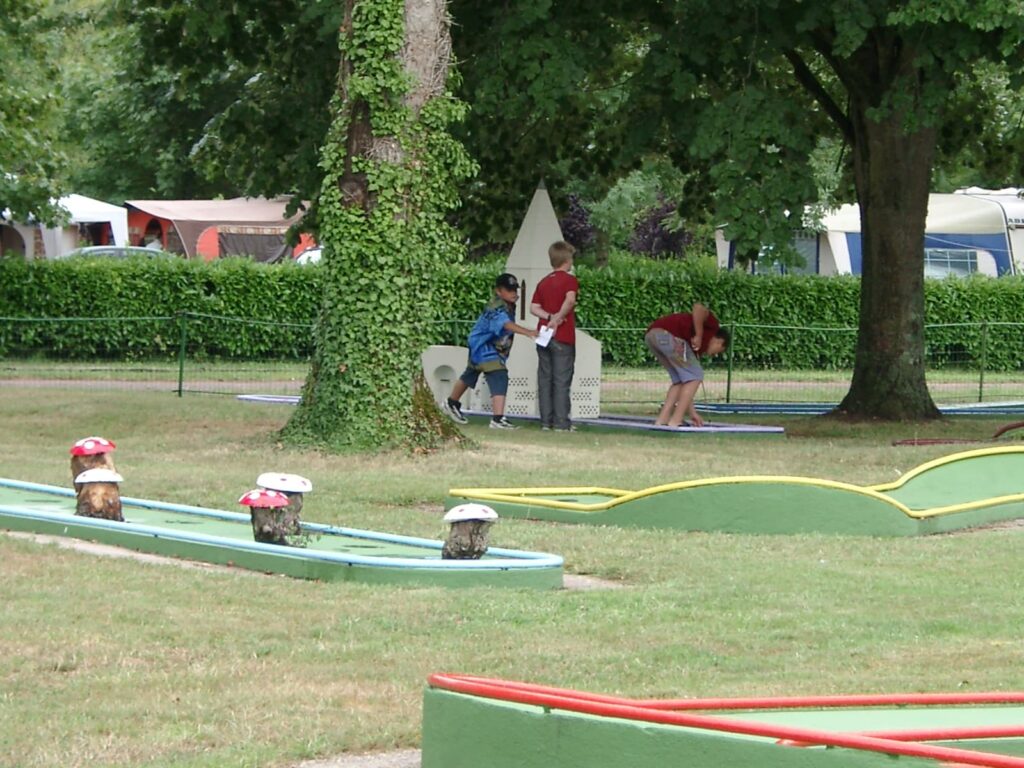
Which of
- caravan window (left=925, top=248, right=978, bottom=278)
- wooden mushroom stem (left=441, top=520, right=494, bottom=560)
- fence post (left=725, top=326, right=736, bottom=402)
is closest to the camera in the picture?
wooden mushroom stem (left=441, top=520, right=494, bottom=560)

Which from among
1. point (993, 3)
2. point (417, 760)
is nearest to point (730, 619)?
point (417, 760)

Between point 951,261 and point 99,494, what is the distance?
32493 millimetres

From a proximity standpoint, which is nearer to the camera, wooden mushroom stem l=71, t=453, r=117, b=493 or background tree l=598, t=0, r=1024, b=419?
wooden mushroom stem l=71, t=453, r=117, b=493

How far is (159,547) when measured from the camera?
969cm

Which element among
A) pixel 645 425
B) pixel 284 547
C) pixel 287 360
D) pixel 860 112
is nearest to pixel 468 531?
pixel 284 547

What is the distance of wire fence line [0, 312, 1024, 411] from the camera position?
996 inches

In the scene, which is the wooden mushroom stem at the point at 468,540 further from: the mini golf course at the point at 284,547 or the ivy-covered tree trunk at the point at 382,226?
the ivy-covered tree trunk at the point at 382,226

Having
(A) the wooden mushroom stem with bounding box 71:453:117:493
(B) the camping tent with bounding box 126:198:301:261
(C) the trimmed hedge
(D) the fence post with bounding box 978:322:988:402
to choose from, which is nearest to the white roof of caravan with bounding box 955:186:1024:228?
(C) the trimmed hedge

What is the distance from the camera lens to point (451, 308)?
28.7m

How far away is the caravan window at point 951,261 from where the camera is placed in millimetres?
39906

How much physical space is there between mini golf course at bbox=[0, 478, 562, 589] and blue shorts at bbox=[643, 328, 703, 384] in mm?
7840

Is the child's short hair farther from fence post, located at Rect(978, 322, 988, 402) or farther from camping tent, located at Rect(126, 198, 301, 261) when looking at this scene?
camping tent, located at Rect(126, 198, 301, 261)

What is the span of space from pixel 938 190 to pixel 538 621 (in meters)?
38.7

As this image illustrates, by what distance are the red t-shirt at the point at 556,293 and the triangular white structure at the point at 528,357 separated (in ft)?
3.36
